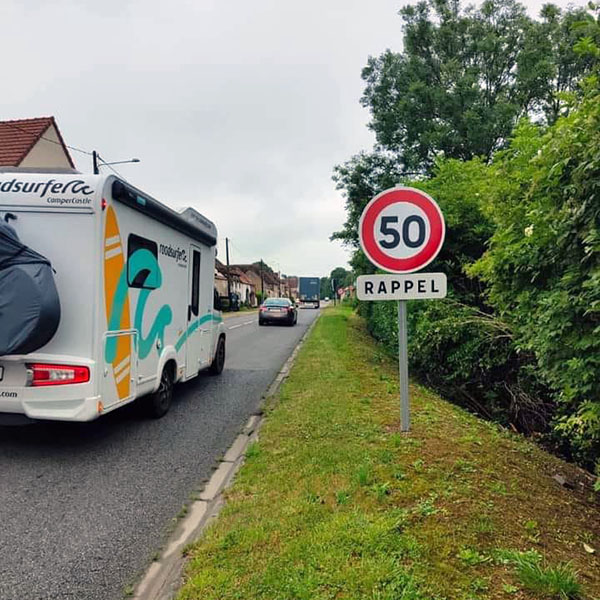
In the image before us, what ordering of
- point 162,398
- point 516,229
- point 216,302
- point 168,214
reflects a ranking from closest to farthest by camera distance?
point 516,229, point 168,214, point 162,398, point 216,302

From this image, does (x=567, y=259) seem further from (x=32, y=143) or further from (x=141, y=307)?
(x=32, y=143)

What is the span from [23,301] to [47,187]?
117 cm

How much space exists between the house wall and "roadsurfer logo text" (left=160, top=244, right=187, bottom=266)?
15903mm

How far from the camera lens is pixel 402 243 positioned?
4.63 m

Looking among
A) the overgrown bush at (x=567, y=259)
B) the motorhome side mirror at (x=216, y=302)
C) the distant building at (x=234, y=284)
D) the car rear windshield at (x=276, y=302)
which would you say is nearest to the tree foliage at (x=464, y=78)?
the car rear windshield at (x=276, y=302)

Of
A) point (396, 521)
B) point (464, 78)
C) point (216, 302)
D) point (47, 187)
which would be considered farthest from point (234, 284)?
point (396, 521)

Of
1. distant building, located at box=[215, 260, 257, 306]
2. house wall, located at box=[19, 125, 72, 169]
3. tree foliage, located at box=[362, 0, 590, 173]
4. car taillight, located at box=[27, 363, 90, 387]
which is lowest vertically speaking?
→ car taillight, located at box=[27, 363, 90, 387]

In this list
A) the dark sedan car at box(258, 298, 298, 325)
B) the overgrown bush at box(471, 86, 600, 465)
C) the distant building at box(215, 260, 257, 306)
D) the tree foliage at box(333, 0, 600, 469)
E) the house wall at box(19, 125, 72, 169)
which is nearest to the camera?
the overgrown bush at box(471, 86, 600, 465)

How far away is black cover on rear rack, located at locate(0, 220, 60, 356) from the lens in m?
4.32

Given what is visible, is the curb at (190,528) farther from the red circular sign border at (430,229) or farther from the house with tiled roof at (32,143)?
the house with tiled roof at (32,143)

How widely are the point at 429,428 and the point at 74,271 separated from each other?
387 cm

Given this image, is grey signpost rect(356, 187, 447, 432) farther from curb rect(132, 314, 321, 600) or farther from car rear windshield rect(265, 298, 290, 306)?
car rear windshield rect(265, 298, 290, 306)

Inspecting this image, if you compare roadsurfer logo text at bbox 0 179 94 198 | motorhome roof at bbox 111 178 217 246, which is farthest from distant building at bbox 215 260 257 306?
roadsurfer logo text at bbox 0 179 94 198

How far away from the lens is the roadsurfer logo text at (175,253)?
6.27m
